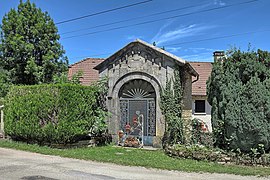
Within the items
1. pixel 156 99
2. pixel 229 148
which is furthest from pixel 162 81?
pixel 229 148

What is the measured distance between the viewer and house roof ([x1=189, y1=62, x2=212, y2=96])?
82.6ft

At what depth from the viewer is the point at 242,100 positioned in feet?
36.6

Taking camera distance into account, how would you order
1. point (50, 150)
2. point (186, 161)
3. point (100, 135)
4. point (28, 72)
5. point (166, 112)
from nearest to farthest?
1. point (186, 161)
2. point (50, 150)
3. point (166, 112)
4. point (100, 135)
5. point (28, 72)

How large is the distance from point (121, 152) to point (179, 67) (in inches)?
198

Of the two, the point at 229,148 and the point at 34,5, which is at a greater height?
the point at 34,5

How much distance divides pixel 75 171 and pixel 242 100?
6.31 metres

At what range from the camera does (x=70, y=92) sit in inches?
554

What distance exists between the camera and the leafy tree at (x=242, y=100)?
10789 mm

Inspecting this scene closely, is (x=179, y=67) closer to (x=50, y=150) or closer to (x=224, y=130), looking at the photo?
(x=224, y=130)

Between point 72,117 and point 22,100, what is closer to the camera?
point 72,117

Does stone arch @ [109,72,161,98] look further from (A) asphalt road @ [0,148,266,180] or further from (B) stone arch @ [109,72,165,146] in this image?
(A) asphalt road @ [0,148,266,180]

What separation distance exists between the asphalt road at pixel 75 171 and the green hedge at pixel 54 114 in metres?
2.81

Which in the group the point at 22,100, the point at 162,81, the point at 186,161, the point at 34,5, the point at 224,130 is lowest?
the point at 186,161

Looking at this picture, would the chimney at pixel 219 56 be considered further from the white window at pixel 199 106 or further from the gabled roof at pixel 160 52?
the white window at pixel 199 106
